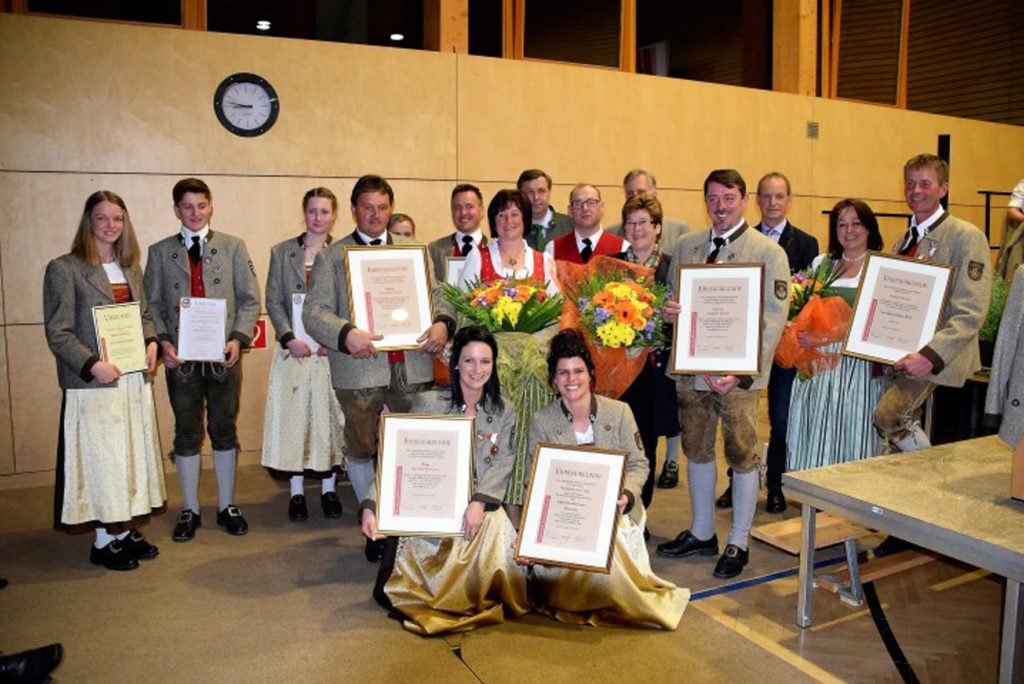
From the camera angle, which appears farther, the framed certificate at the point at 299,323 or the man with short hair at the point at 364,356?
the framed certificate at the point at 299,323

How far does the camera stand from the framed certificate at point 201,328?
4070mm

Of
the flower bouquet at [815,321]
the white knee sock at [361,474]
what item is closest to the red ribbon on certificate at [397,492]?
the white knee sock at [361,474]

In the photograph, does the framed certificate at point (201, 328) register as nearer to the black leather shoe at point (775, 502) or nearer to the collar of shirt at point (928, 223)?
the black leather shoe at point (775, 502)

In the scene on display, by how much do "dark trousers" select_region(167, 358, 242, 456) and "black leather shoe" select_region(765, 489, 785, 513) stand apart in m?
2.93

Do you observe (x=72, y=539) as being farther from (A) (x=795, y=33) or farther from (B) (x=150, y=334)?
(A) (x=795, y=33)

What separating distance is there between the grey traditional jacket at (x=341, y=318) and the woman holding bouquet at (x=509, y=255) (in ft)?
0.81

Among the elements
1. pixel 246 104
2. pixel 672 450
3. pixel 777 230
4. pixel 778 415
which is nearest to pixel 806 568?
pixel 778 415

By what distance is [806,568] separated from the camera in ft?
10.1

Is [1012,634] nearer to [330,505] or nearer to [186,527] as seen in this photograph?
[330,505]

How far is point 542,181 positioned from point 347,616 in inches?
106

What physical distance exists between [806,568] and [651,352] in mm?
1273

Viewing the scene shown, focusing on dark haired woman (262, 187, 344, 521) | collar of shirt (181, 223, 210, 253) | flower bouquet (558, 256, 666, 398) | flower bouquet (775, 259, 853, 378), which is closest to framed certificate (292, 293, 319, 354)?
dark haired woman (262, 187, 344, 521)

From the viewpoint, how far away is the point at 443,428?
10.2ft

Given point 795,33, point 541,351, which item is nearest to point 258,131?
point 541,351
